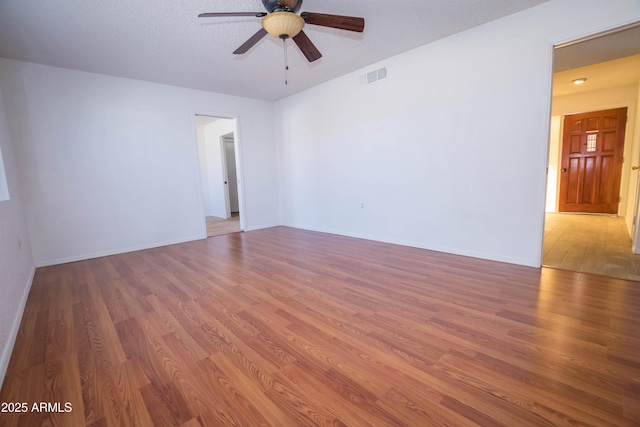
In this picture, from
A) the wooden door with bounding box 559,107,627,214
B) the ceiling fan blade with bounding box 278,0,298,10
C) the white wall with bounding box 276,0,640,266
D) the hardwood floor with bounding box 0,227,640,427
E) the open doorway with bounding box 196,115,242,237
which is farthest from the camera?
the open doorway with bounding box 196,115,242,237

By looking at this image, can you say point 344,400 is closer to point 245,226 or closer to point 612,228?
point 245,226

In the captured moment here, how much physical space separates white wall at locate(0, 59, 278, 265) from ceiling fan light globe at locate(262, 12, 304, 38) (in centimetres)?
307

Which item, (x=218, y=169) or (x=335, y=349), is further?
(x=218, y=169)

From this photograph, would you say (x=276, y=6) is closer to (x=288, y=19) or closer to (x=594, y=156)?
(x=288, y=19)

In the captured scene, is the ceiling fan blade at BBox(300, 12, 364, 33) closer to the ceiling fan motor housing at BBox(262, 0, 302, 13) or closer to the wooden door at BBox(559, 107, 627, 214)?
the ceiling fan motor housing at BBox(262, 0, 302, 13)

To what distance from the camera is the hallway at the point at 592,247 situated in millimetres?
2783

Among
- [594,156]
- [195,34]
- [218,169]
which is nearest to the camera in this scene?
[195,34]

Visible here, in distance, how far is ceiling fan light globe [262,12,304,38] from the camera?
6.61 ft

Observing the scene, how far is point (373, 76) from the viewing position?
13.0 ft

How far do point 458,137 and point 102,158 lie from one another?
4847 mm

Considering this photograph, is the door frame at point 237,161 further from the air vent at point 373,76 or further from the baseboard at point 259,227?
the air vent at point 373,76

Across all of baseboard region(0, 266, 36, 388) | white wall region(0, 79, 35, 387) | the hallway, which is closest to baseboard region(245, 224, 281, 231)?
white wall region(0, 79, 35, 387)

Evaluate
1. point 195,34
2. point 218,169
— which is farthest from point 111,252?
point 218,169

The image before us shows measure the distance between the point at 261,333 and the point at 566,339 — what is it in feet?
6.33
